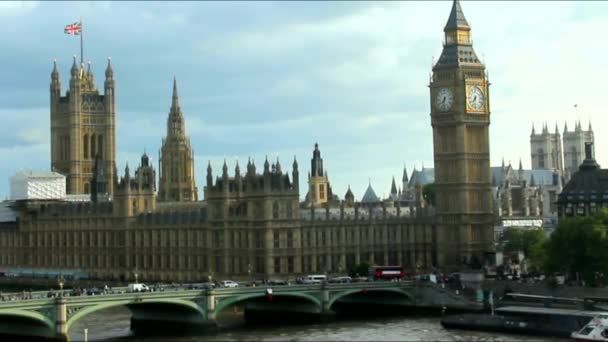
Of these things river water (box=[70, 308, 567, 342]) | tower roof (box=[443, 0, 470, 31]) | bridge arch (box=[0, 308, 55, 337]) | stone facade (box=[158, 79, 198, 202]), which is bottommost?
river water (box=[70, 308, 567, 342])

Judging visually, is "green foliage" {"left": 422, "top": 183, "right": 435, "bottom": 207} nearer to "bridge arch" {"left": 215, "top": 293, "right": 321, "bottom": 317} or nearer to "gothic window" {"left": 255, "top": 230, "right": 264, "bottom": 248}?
"gothic window" {"left": 255, "top": 230, "right": 264, "bottom": 248}

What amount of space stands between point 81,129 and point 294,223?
8274 cm

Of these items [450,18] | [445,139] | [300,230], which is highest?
[450,18]

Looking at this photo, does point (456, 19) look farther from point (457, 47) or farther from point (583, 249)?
point (583, 249)

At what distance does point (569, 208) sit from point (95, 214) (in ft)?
178

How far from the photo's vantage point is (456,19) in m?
122

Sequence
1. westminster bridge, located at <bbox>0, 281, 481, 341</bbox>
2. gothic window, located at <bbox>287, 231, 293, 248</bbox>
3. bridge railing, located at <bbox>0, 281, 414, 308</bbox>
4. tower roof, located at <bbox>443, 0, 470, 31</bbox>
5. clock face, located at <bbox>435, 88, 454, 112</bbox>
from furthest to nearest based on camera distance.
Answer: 1. tower roof, located at <bbox>443, 0, 470, 31</bbox>
2. clock face, located at <bbox>435, 88, 454, 112</bbox>
3. gothic window, located at <bbox>287, 231, 293, 248</bbox>
4. bridge railing, located at <bbox>0, 281, 414, 308</bbox>
5. westminster bridge, located at <bbox>0, 281, 481, 341</bbox>

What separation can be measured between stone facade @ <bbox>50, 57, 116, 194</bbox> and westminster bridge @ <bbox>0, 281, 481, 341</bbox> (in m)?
92.5

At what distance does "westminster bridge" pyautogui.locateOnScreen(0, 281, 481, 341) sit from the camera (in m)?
78.6

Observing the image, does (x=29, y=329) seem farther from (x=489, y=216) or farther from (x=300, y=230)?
(x=489, y=216)

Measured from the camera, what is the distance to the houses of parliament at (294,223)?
11438cm

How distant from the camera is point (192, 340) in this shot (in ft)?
266

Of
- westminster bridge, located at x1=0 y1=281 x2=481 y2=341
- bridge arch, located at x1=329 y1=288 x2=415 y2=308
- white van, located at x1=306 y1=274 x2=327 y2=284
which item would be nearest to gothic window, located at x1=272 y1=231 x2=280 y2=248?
white van, located at x1=306 y1=274 x2=327 y2=284

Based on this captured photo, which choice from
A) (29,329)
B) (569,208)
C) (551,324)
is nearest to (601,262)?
(551,324)
